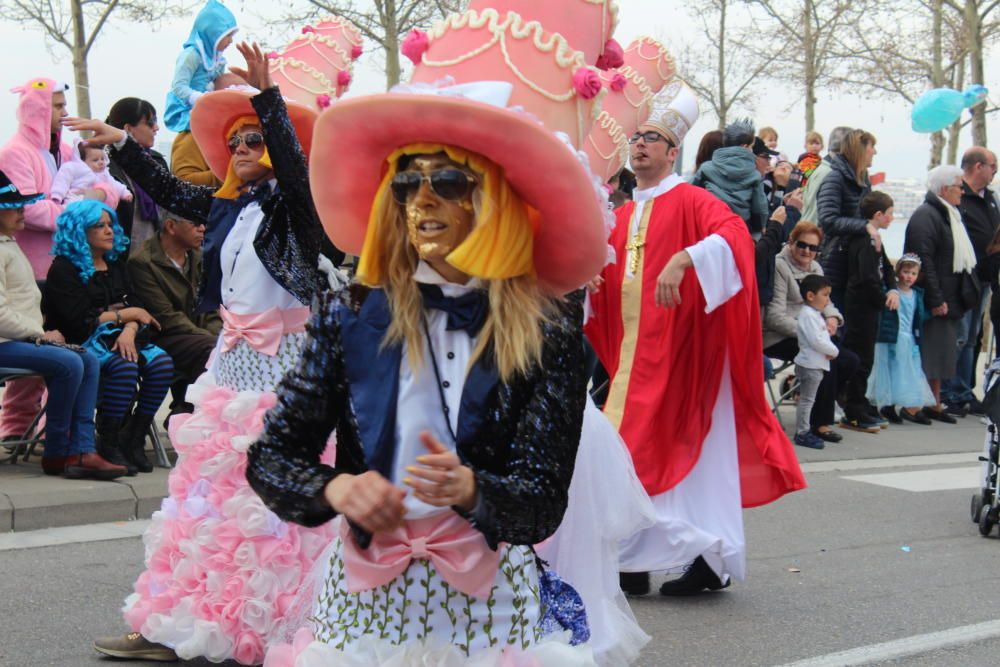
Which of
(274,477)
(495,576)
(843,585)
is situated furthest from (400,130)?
(843,585)

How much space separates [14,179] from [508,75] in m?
6.00

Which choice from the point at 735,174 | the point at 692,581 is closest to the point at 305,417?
the point at 692,581

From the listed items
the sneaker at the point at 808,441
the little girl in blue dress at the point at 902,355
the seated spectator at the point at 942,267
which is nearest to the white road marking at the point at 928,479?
the sneaker at the point at 808,441

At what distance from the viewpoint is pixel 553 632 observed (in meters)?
2.75

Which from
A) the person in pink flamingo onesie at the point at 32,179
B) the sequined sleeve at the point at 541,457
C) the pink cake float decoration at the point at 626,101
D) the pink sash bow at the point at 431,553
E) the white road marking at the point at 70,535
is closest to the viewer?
the sequined sleeve at the point at 541,457

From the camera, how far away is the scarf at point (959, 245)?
481 inches

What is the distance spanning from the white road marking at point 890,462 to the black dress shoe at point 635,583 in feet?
13.1

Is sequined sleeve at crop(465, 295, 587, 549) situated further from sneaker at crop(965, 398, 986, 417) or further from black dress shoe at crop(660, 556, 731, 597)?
sneaker at crop(965, 398, 986, 417)

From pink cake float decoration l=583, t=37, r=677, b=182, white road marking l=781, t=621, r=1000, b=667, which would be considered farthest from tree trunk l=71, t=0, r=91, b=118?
white road marking l=781, t=621, r=1000, b=667

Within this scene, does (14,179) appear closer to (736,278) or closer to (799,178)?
(736,278)

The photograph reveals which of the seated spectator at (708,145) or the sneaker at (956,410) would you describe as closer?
the seated spectator at (708,145)

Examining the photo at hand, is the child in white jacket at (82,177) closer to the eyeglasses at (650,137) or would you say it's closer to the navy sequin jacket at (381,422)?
the eyeglasses at (650,137)

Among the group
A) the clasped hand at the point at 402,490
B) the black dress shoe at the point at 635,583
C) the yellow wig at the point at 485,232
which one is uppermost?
the yellow wig at the point at 485,232

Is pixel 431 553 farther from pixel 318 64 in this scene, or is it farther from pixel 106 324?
pixel 106 324
